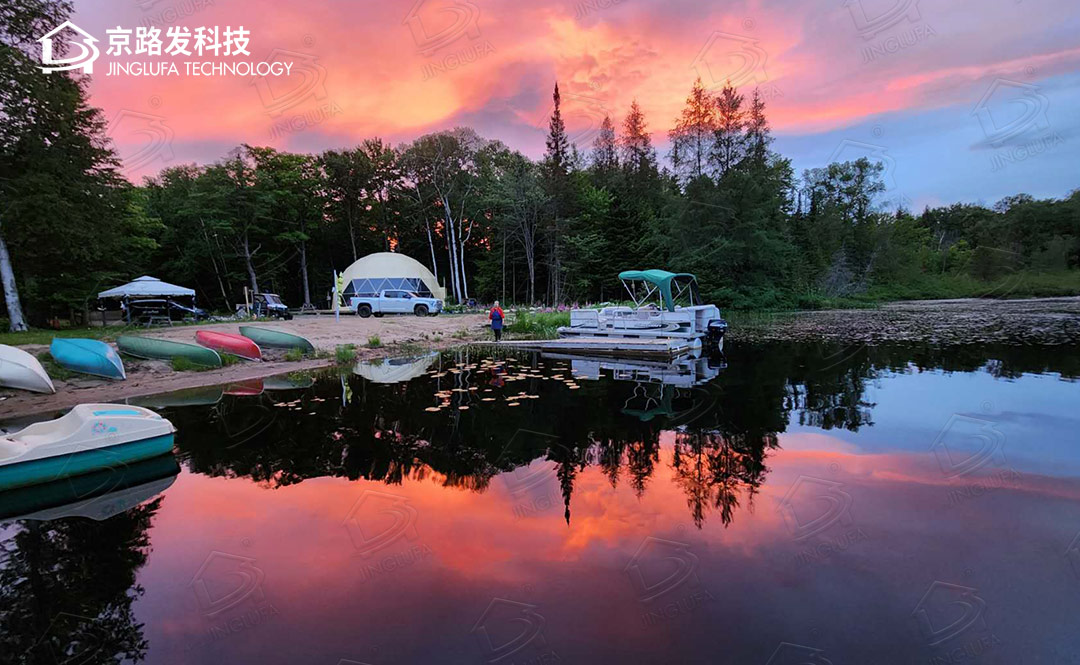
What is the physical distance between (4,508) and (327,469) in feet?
10.2

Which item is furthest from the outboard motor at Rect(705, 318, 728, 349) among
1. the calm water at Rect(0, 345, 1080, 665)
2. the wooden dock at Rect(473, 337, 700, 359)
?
the calm water at Rect(0, 345, 1080, 665)

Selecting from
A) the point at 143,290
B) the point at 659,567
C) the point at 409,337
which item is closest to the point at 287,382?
the point at 409,337

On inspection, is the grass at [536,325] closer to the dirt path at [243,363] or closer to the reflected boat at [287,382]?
the dirt path at [243,363]

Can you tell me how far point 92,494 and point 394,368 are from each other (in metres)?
8.57

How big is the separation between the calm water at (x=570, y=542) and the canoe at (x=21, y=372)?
4247mm

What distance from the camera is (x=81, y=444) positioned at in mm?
5664

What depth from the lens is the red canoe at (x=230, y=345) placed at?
14.3 m

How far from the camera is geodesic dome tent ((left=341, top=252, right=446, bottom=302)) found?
107 ft

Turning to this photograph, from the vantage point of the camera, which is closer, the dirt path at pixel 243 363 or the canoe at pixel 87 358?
the dirt path at pixel 243 363

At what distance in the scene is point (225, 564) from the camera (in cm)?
412

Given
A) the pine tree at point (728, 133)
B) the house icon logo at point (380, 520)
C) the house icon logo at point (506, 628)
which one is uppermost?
the pine tree at point (728, 133)

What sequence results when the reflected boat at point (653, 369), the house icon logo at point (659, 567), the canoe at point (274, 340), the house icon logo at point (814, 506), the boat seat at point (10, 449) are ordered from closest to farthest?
the house icon logo at point (659, 567)
the house icon logo at point (814, 506)
the boat seat at point (10, 449)
the reflected boat at point (653, 369)
the canoe at point (274, 340)

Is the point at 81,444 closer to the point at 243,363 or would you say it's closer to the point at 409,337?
the point at 243,363

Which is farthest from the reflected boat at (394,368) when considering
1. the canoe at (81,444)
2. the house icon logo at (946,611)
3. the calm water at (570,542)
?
the house icon logo at (946,611)
